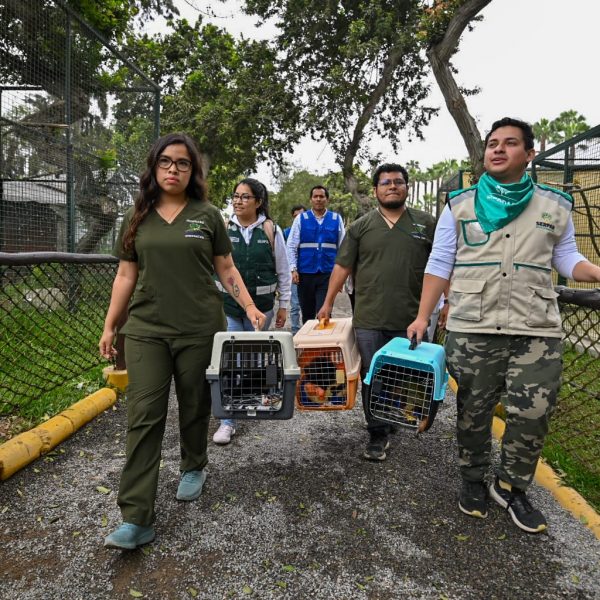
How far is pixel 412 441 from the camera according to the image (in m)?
3.56

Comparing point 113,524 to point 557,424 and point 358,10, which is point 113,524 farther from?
point 358,10

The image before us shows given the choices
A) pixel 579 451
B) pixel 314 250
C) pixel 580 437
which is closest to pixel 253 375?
pixel 579 451

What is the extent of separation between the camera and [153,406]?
2352 millimetres

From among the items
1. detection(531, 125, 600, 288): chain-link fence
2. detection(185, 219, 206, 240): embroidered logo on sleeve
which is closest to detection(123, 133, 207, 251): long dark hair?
detection(185, 219, 206, 240): embroidered logo on sleeve

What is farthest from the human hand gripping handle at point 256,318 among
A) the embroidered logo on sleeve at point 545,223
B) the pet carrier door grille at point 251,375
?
the embroidered logo on sleeve at point 545,223

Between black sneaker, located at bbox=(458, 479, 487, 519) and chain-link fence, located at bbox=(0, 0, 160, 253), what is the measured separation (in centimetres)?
527

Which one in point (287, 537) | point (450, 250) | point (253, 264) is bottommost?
point (287, 537)

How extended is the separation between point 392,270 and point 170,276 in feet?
5.03

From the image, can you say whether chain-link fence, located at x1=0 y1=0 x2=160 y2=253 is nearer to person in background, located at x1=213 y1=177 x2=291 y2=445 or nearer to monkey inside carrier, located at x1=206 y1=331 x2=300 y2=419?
person in background, located at x1=213 y1=177 x2=291 y2=445

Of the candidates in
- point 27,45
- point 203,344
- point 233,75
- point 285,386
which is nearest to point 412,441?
point 285,386

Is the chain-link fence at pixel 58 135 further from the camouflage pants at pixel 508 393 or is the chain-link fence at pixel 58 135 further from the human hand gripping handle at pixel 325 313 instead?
the camouflage pants at pixel 508 393

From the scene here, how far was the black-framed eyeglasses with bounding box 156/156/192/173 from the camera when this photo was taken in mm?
2462

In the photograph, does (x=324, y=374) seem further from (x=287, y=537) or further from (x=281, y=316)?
(x=281, y=316)

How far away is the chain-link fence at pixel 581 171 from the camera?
619cm
